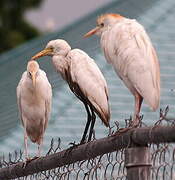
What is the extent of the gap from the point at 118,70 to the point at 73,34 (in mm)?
Result: 12032

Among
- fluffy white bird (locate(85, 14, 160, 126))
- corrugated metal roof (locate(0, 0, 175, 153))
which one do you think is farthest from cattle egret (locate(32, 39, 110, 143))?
corrugated metal roof (locate(0, 0, 175, 153))

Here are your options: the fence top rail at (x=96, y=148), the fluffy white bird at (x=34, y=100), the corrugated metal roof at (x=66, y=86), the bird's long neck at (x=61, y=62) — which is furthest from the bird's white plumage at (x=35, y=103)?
the corrugated metal roof at (x=66, y=86)

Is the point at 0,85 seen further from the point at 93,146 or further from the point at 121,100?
the point at 93,146

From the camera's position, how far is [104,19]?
734 centimetres

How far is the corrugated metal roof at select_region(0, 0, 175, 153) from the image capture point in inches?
550

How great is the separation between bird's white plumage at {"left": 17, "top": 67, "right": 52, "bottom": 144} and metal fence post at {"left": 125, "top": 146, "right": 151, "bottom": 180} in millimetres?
3706

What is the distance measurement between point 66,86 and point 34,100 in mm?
6121

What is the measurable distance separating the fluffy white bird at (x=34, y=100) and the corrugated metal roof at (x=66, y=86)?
368cm

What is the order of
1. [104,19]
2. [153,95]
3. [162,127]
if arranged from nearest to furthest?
[162,127]
[153,95]
[104,19]

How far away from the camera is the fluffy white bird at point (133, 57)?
630 cm

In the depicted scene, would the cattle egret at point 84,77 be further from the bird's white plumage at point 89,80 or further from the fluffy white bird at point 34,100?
the fluffy white bird at point 34,100

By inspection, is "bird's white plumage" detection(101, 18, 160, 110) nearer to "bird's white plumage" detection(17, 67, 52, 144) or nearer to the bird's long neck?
the bird's long neck

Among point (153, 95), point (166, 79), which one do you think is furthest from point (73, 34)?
point (153, 95)

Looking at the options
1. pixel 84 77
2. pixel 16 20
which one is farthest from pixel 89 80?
pixel 16 20
